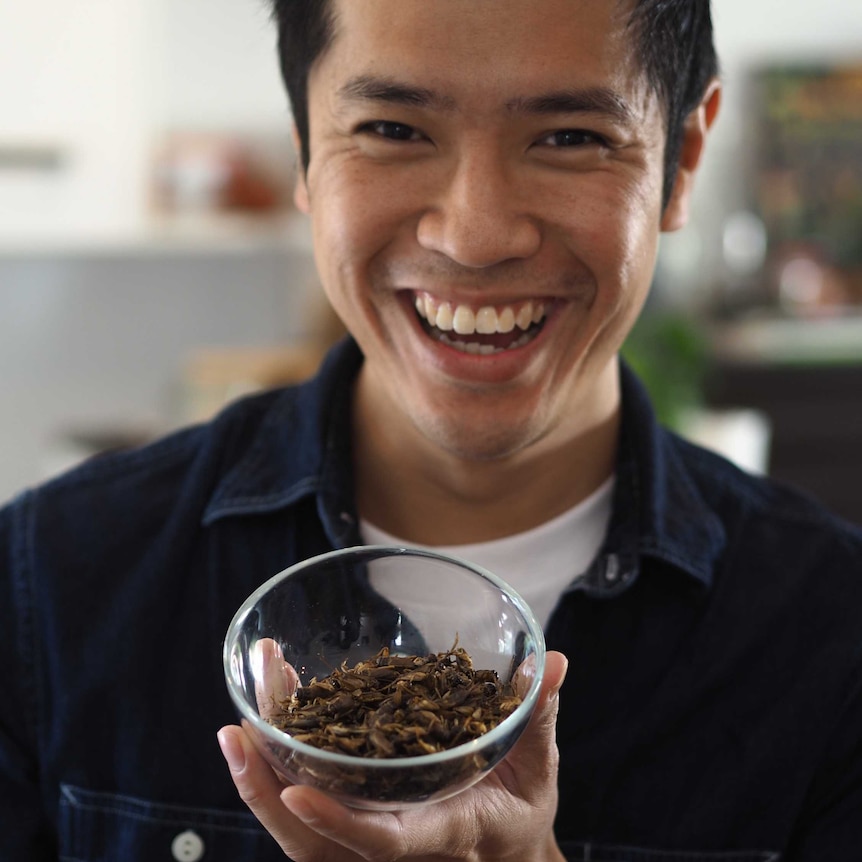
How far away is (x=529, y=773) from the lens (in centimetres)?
94

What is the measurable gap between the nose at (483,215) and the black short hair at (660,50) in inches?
7.8

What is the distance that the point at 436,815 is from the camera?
880 mm

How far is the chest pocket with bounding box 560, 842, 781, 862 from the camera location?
1240 mm

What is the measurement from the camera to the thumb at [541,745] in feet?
2.92

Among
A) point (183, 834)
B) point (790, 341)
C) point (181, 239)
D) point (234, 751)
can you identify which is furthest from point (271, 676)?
point (790, 341)

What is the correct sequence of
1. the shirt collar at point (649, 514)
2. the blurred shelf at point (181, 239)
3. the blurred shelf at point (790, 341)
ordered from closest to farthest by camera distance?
the shirt collar at point (649, 514), the blurred shelf at point (181, 239), the blurred shelf at point (790, 341)

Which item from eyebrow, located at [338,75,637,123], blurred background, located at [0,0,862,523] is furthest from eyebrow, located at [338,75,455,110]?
blurred background, located at [0,0,862,523]

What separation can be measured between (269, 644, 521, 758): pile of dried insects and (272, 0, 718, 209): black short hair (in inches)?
24.5

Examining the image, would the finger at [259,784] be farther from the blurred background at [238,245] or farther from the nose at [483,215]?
the blurred background at [238,245]

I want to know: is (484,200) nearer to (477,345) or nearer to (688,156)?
(477,345)

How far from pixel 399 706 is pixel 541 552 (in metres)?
0.47

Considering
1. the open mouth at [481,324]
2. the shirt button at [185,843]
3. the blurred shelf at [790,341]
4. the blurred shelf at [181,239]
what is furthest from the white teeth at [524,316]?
the blurred shelf at [790,341]

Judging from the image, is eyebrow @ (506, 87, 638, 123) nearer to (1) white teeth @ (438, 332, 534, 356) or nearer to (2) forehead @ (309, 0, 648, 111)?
(2) forehead @ (309, 0, 648, 111)

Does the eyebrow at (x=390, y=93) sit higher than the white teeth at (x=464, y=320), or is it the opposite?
the eyebrow at (x=390, y=93)
